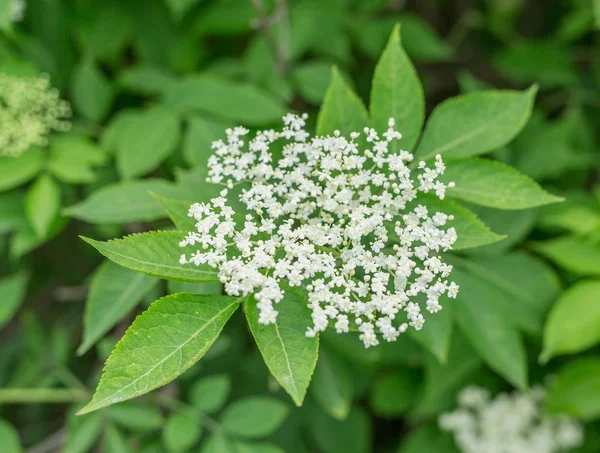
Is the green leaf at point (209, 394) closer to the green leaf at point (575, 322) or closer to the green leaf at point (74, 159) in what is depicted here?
the green leaf at point (74, 159)

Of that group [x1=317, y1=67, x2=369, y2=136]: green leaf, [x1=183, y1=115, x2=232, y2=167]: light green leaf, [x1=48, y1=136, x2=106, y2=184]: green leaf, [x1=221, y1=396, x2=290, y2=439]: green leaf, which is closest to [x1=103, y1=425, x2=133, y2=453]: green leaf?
[x1=221, y1=396, x2=290, y2=439]: green leaf

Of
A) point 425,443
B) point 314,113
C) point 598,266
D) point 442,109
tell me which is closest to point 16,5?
point 314,113

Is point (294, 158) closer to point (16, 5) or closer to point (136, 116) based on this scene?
point (136, 116)

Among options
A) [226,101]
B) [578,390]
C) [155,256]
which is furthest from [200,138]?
[578,390]

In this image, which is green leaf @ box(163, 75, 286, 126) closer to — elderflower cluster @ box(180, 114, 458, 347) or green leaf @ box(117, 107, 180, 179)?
green leaf @ box(117, 107, 180, 179)

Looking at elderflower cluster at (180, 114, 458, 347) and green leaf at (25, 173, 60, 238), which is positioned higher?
elderflower cluster at (180, 114, 458, 347)
